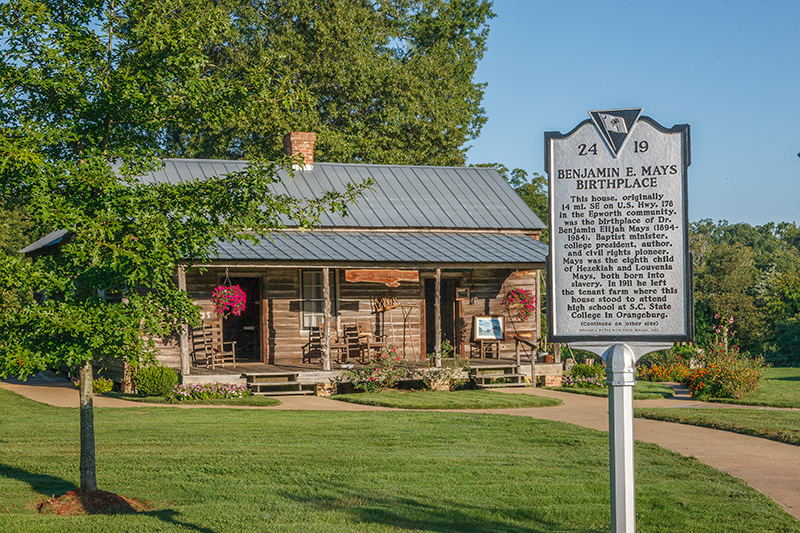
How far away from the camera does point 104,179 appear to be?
8.02 metres

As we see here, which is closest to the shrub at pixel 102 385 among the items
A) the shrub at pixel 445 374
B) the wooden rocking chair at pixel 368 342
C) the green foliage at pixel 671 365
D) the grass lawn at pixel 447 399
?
the grass lawn at pixel 447 399

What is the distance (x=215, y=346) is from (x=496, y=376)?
A: 6.79 metres

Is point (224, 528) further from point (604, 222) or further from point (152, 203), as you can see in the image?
point (604, 222)

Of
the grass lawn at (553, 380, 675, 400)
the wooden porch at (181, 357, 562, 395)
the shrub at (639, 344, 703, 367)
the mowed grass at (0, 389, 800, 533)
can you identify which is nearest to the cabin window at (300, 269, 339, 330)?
the wooden porch at (181, 357, 562, 395)

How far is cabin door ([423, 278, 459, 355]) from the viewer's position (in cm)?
2308

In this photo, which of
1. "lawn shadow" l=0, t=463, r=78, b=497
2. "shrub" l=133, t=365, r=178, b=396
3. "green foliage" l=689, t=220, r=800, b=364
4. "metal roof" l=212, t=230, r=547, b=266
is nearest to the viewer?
"lawn shadow" l=0, t=463, r=78, b=497

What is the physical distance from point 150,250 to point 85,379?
194 centimetres

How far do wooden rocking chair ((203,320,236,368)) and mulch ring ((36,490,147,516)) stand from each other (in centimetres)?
1092

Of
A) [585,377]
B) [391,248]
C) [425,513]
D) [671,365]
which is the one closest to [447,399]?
[391,248]

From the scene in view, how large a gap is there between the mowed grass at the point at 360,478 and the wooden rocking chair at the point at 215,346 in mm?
Answer: 5190

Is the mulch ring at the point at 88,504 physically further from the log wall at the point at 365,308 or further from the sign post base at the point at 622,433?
the log wall at the point at 365,308

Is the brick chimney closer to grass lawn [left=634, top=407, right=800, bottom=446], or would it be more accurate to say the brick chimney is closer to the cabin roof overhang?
the cabin roof overhang

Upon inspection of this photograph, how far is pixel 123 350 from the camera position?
8.27 meters

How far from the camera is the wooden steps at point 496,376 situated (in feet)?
68.5
